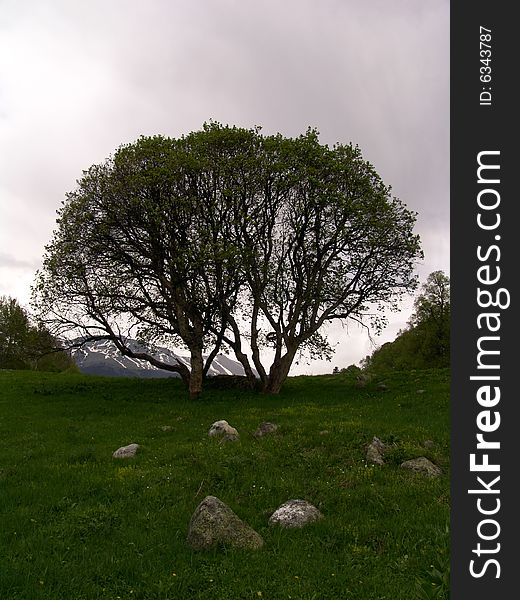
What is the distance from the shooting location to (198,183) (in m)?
32.1

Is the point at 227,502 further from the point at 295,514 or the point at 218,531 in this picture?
the point at 218,531

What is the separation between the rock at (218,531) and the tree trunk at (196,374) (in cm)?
2322

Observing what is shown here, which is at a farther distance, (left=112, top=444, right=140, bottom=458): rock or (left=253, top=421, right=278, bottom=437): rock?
(left=253, top=421, right=278, bottom=437): rock

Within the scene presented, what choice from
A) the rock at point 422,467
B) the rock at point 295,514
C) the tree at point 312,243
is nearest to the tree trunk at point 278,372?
the tree at point 312,243

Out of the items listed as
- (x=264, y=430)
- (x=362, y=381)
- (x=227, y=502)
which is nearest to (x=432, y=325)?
(x=362, y=381)

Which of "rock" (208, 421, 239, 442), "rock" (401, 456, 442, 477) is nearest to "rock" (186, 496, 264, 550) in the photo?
"rock" (401, 456, 442, 477)

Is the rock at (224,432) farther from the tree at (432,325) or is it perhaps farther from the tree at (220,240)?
the tree at (432,325)

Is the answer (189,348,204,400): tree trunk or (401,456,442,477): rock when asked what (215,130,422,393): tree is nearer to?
(189,348,204,400): tree trunk

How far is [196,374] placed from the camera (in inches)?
1280

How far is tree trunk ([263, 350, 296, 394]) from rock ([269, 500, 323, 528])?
2355 cm

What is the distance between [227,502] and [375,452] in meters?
5.40

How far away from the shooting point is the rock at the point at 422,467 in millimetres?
12547

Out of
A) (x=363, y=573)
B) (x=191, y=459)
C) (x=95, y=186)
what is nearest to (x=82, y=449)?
(x=191, y=459)

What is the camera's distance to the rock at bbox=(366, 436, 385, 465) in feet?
44.3
